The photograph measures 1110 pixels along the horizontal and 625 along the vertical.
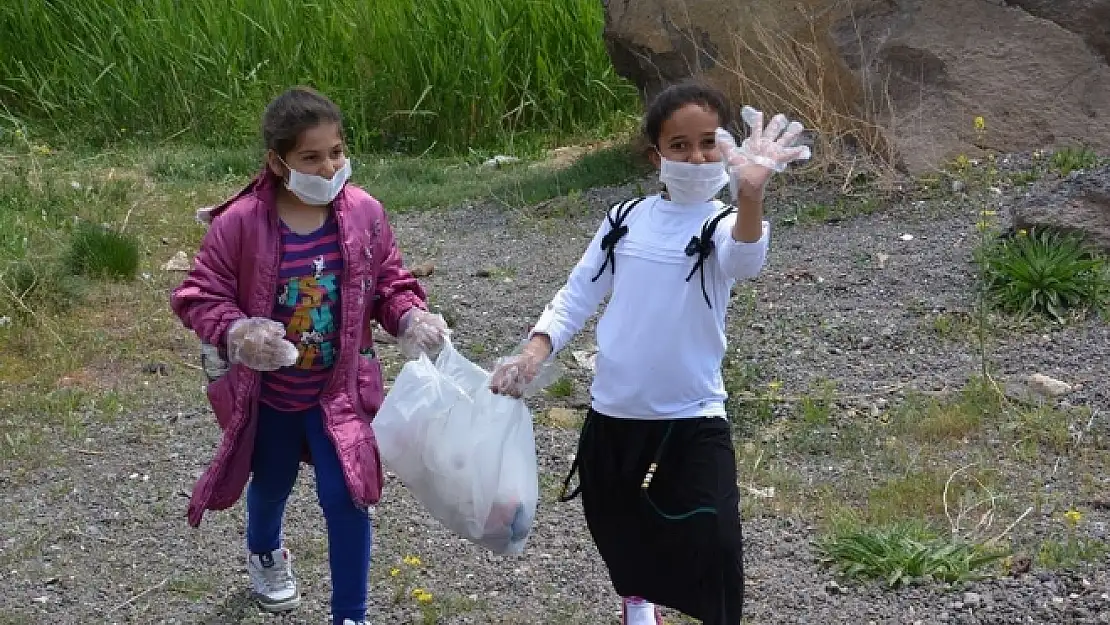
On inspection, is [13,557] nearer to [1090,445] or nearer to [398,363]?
[398,363]

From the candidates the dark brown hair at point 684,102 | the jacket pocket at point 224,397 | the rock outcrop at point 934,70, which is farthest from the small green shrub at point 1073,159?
the jacket pocket at point 224,397

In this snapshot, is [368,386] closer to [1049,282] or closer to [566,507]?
[566,507]

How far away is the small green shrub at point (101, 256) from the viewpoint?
672 cm

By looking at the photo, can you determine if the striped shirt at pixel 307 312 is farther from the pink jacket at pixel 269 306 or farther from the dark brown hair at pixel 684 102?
the dark brown hair at pixel 684 102

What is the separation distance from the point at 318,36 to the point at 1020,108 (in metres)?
4.71

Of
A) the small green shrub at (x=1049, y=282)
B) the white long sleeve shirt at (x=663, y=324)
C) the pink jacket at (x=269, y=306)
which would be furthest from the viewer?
the small green shrub at (x=1049, y=282)

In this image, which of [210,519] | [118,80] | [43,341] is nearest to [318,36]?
[118,80]

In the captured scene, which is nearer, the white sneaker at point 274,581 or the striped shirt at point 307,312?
the striped shirt at point 307,312

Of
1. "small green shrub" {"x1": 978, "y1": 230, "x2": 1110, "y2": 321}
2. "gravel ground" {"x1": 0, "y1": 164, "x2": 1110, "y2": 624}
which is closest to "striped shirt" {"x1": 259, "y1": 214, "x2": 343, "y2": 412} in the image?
"gravel ground" {"x1": 0, "y1": 164, "x2": 1110, "y2": 624}

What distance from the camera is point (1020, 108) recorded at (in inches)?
287

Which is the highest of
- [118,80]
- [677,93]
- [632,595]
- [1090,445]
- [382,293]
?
[677,93]

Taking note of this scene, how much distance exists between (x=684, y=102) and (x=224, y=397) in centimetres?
125

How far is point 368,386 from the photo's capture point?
11.9 ft

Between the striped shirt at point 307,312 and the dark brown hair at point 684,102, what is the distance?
2.59ft
